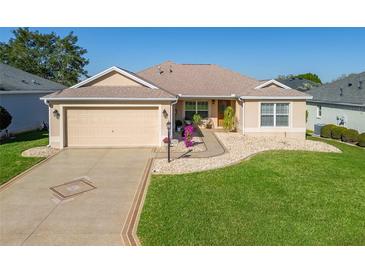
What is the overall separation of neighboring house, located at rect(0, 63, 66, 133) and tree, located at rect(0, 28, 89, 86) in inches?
885

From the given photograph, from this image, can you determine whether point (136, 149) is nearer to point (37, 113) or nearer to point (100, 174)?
point (100, 174)

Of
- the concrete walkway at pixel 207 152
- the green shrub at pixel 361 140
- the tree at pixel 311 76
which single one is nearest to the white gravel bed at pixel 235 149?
the concrete walkway at pixel 207 152

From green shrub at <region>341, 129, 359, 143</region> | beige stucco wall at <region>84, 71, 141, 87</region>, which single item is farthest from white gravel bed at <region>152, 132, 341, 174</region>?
beige stucco wall at <region>84, 71, 141, 87</region>

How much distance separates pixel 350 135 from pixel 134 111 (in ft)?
48.4

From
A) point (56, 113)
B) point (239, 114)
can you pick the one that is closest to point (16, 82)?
point (56, 113)

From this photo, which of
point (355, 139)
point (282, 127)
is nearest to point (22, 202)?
point (282, 127)

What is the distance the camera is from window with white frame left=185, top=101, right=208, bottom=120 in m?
22.9

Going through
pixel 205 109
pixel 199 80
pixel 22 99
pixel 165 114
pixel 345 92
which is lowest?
pixel 165 114

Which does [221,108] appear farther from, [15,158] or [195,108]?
[15,158]

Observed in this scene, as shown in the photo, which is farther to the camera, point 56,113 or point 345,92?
point 345,92

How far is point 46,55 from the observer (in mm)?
47375

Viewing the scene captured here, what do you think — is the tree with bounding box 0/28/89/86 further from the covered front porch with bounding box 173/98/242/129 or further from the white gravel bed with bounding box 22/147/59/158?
the white gravel bed with bounding box 22/147/59/158

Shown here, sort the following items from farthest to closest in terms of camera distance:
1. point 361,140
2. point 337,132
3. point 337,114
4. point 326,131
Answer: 1. point 337,114
2. point 326,131
3. point 337,132
4. point 361,140
